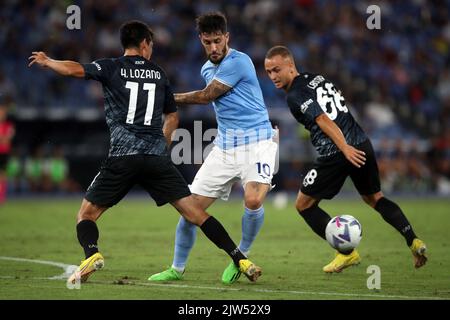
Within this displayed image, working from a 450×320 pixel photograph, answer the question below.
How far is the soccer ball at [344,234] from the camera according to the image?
10.1 meters

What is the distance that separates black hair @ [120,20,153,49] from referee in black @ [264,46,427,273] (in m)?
1.61

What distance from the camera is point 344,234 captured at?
33.3ft

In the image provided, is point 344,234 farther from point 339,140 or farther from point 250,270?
point 250,270

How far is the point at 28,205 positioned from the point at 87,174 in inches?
159

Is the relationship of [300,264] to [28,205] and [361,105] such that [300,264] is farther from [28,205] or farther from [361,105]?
[361,105]

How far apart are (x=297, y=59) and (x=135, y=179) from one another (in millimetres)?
19269

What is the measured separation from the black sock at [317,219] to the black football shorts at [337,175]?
212mm

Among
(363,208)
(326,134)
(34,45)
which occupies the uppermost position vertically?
(34,45)

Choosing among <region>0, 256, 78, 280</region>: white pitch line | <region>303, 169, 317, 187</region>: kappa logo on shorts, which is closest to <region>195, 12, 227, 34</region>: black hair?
<region>303, 169, 317, 187</region>: kappa logo on shorts

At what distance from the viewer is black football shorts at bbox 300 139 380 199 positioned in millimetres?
10352

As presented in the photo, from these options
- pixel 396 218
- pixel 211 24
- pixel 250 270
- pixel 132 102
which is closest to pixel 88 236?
pixel 132 102
